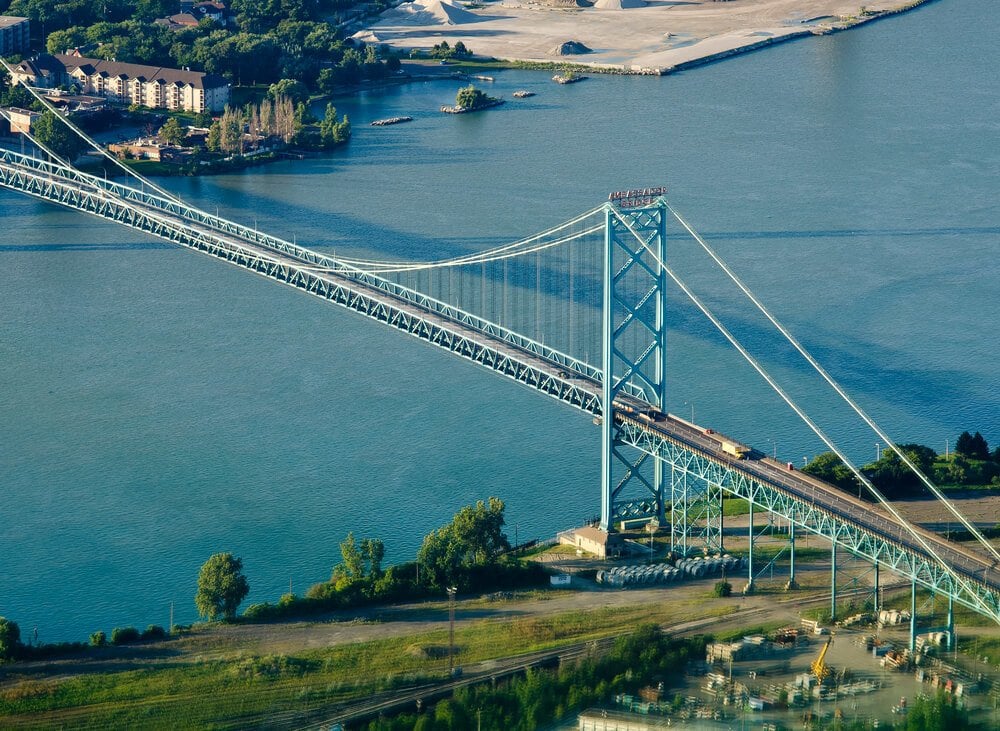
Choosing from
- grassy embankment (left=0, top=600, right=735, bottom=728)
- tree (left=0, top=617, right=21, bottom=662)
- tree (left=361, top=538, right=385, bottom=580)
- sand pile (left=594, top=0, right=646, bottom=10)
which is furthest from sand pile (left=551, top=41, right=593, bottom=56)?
tree (left=0, top=617, right=21, bottom=662)

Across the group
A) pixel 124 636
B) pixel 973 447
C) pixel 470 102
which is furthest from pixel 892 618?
pixel 470 102

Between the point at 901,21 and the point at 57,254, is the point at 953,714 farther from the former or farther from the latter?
the point at 901,21

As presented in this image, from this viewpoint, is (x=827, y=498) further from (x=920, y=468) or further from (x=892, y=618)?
(x=920, y=468)

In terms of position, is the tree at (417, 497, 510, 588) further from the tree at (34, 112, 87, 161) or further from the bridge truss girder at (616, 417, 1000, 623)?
the tree at (34, 112, 87, 161)

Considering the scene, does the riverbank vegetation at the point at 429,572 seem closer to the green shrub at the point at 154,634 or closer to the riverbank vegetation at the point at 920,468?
the green shrub at the point at 154,634

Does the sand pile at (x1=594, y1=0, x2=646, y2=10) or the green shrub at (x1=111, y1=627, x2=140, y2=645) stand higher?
the sand pile at (x1=594, y1=0, x2=646, y2=10)

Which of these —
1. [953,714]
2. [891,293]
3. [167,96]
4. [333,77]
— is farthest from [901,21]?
[953,714]

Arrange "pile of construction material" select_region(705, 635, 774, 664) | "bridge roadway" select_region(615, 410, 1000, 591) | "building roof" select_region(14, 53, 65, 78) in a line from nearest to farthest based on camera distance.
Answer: "pile of construction material" select_region(705, 635, 774, 664), "bridge roadway" select_region(615, 410, 1000, 591), "building roof" select_region(14, 53, 65, 78)
